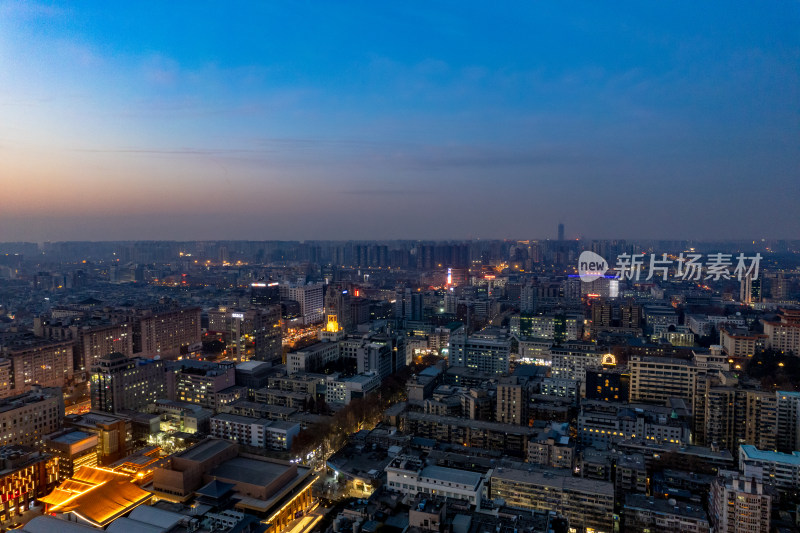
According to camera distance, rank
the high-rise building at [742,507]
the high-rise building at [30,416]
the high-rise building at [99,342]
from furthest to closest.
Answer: the high-rise building at [99,342], the high-rise building at [30,416], the high-rise building at [742,507]

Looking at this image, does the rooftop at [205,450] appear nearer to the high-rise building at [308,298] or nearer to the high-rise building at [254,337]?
the high-rise building at [254,337]

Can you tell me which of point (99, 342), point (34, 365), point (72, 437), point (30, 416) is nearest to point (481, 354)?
point (72, 437)

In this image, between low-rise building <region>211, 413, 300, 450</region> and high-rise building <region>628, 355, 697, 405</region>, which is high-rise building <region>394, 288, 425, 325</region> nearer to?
high-rise building <region>628, 355, 697, 405</region>

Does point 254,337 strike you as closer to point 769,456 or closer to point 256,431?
point 256,431

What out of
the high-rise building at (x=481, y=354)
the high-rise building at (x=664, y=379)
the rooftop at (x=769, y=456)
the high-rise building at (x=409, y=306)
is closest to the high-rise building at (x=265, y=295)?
the high-rise building at (x=409, y=306)

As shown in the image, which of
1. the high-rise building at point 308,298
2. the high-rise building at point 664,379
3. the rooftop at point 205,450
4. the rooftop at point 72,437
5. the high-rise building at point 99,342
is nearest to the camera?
the rooftop at point 205,450

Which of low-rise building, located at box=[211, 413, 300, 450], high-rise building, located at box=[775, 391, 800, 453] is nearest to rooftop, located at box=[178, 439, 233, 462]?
low-rise building, located at box=[211, 413, 300, 450]

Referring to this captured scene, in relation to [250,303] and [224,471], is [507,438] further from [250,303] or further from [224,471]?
[250,303]
